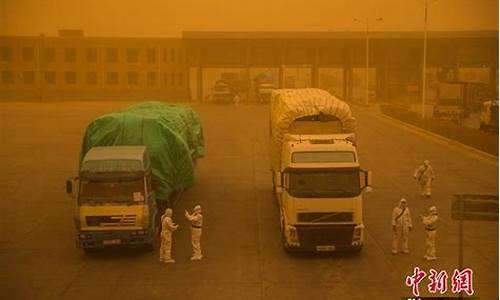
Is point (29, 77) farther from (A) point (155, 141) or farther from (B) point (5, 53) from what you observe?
(A) point (155, 141)

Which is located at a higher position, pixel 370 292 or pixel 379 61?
pixel 379 61

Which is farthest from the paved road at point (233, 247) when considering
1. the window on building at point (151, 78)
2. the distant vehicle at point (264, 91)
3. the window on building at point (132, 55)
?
the distant vehicle at point (264, 91)

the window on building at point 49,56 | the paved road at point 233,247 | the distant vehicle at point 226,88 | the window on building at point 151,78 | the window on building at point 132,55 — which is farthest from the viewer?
the distant vehicle at point 226,88

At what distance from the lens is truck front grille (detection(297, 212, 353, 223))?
2003 centimetres

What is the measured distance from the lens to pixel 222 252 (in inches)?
831

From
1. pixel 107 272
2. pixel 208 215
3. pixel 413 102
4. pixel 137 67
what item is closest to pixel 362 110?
pixel 413 102

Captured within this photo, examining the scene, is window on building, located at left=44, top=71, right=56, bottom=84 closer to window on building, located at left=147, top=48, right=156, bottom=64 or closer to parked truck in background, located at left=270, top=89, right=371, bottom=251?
window on building, located at left=147, top=48, right=156, bottom=64

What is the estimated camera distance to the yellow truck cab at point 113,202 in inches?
800

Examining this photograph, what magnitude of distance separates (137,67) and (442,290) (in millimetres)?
61616

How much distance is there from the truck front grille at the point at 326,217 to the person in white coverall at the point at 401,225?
4.59ft

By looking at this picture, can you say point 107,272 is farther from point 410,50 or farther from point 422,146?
point 410,50

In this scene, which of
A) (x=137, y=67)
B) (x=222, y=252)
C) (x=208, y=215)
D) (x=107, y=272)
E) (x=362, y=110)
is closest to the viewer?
(x=107, y=272)

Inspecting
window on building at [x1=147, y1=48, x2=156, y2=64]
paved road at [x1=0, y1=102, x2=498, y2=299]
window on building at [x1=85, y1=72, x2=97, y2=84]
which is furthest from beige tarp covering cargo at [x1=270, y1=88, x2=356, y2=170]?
window on building at [x1=147, y1=48, x2=156, y2=64]

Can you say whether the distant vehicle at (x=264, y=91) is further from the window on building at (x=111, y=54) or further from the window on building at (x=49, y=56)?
the window on building at (x=49, y=56)
